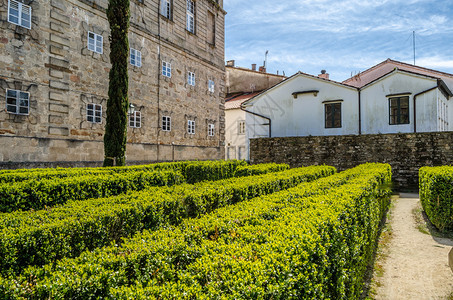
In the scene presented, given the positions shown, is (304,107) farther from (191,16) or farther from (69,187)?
(69,187)

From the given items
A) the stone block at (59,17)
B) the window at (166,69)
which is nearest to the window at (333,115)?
the window at (166,69)

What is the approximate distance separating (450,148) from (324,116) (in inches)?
341

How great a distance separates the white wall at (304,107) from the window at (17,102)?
56.4 ft

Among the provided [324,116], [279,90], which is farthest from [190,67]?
[324,116]

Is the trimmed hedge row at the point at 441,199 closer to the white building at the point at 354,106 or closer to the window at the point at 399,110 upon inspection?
the white building at the point at 354,106

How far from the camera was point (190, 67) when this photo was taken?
24000 mm

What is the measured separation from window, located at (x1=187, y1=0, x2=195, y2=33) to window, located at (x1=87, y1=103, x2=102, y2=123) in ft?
38.3

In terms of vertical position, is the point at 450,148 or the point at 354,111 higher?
the point at 354,111

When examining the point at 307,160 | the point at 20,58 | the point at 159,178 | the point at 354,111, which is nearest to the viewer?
the point at 159,178

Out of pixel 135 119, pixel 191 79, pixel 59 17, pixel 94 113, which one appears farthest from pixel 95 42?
pixel 191 79

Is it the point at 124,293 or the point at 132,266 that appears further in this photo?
the point at 132,266

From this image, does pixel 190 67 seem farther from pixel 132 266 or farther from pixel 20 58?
pixel 132 266

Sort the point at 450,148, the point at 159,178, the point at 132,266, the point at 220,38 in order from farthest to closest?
the point at 220,38 < the point at 450,148 < the point at 159,178 < the point at 132,266

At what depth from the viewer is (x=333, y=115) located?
2236 cm
